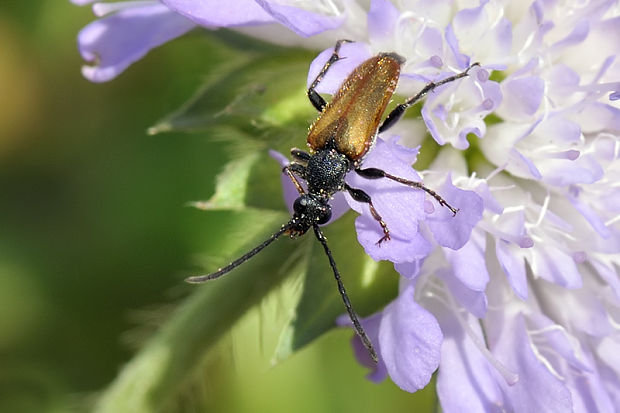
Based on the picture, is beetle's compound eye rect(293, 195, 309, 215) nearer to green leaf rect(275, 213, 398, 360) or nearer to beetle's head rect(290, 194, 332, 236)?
beetle's head rect(290, 194, 332, 236)

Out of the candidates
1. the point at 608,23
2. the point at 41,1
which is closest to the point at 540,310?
the point at 608,23

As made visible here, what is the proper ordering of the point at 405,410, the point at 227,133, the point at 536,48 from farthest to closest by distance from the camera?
the point at 405,410 → the point at 227,133 → the point at 536,48

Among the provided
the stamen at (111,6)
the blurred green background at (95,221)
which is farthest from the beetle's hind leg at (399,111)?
the blurred green background at (95,221)

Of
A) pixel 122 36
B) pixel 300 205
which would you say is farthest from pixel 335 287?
pixel 122 36

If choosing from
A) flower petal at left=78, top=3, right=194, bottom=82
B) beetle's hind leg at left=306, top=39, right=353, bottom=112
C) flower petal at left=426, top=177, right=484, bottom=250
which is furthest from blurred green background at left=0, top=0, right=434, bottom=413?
flower petal at left=426, top=177, right=484, bottom=250

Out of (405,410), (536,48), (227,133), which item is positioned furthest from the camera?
(405,410)

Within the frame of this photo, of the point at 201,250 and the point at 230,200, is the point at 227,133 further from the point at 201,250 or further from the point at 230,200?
the point at 201,250
